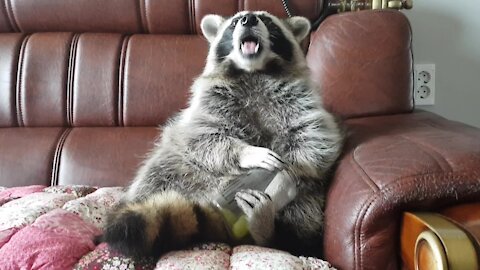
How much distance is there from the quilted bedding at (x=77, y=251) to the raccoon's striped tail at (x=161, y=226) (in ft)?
0.07

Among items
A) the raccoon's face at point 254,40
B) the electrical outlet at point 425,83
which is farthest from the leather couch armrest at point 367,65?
the electrical outlet at point 425,83

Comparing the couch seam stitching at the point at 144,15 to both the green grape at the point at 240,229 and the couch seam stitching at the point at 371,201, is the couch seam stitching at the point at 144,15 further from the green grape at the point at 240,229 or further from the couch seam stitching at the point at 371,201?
the couch seam stitching at the point at 371,201

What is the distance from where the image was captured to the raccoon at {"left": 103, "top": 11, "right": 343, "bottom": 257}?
0.83m

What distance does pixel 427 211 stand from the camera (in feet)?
2.19

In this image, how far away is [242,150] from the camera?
1.01 meters

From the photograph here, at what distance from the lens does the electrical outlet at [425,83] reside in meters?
1.64

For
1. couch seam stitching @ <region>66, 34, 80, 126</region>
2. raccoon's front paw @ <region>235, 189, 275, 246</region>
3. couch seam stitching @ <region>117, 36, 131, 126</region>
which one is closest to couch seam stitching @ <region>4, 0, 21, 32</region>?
couch seam stitching @ <region>66, 34, 80, 126</region>

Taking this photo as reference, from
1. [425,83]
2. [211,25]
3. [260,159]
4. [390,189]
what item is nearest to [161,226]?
[260,159]

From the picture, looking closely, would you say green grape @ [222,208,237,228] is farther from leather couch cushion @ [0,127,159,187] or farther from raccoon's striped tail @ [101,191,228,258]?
leather couch cushion @ [0,127,159,187]

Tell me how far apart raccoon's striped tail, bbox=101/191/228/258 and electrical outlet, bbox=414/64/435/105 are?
3.49ft

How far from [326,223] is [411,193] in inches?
9.0

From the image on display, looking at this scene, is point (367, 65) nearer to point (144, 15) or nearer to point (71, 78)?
point (144, 15)

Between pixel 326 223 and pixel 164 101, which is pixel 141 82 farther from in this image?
pixel 326 223

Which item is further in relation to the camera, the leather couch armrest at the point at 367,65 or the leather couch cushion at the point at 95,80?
the leather couch cushion at the point at 95,80
